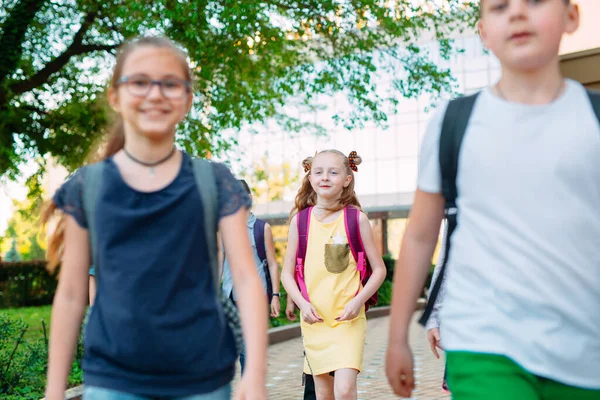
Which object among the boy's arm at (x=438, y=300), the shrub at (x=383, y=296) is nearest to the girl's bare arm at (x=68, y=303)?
the boy's arm at (x=438, y=300)

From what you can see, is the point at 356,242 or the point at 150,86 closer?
the point at 150,86

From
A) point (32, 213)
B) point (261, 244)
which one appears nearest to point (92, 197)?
point (261, 244)

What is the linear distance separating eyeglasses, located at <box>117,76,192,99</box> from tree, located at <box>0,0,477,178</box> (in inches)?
423

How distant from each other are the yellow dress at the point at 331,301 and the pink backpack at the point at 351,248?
0.03 metres

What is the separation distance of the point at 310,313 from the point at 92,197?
10.5 feet

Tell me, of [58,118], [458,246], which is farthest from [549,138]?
[58,118]

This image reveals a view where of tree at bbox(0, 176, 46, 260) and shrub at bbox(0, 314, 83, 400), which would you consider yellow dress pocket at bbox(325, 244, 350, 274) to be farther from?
shrub at bbox(0, 314, 83, 400)

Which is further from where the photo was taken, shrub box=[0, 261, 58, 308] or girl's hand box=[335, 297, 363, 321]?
shrub box=[0, 261, 58, 308]

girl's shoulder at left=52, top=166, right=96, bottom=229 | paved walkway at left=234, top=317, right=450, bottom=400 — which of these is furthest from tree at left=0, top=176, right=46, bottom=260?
paved walkway at left=234, top=317, right=450, bottom=400

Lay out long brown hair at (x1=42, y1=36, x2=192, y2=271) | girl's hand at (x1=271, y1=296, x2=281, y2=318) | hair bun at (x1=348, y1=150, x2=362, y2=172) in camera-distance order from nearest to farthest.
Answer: long brown hair at (x1=42, y1=36, x2=192, y2=271) → hair bun at (x1=348, y1=150, x2=362, y2=172) → girl's hand at (x1=271, y1=296, x2=281, y2=318)

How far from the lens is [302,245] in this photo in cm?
603

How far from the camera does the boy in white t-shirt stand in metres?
2.39

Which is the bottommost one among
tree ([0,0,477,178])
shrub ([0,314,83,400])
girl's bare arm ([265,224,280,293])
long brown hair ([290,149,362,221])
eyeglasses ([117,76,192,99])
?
shrub ([0,314,83,400])

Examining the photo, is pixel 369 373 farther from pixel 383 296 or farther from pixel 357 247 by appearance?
pixel 383 296
